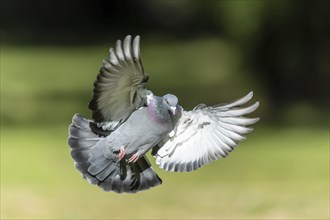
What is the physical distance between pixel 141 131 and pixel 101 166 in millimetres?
283

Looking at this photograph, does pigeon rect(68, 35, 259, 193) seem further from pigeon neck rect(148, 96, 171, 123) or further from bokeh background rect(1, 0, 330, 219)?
bokeh background rect(1, 0, 330, 219)

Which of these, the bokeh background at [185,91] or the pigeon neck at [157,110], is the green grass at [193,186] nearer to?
the bokeh background at [185,91]

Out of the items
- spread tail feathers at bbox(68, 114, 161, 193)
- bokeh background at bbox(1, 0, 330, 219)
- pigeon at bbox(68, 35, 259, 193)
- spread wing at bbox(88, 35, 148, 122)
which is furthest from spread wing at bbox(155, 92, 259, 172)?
bokeh background at bbox(1, 0, 330, 219)

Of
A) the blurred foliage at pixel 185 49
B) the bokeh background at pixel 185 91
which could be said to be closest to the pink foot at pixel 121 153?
the bokeh background at pixel 185 91

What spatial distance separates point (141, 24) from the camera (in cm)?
A: 1220

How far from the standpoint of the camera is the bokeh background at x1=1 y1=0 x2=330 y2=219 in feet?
16.5

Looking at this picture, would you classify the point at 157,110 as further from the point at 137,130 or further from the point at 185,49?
the point at 185,49

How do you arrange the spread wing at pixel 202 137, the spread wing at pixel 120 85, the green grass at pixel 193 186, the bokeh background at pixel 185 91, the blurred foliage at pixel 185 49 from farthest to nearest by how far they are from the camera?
the blurred foliage at pixel 185 49, the bokeh background at pixel 185 91, the green grass at pixel 193 186, the spread wing at pixel 202 137, the spread wing at pixel 120 85

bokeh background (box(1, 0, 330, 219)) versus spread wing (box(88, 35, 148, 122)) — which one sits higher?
bokeh background (box(1, 0, 330, 219))

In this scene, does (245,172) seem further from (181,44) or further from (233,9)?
(181,44)

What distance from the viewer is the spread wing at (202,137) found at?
238 centimetres

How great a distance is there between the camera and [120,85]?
2186 mm

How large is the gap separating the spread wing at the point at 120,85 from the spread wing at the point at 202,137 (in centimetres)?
24

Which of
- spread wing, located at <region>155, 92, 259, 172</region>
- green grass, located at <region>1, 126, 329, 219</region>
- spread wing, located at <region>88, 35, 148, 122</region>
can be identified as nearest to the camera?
spread wing, located at <region>88, 35, 148, 122</region>
